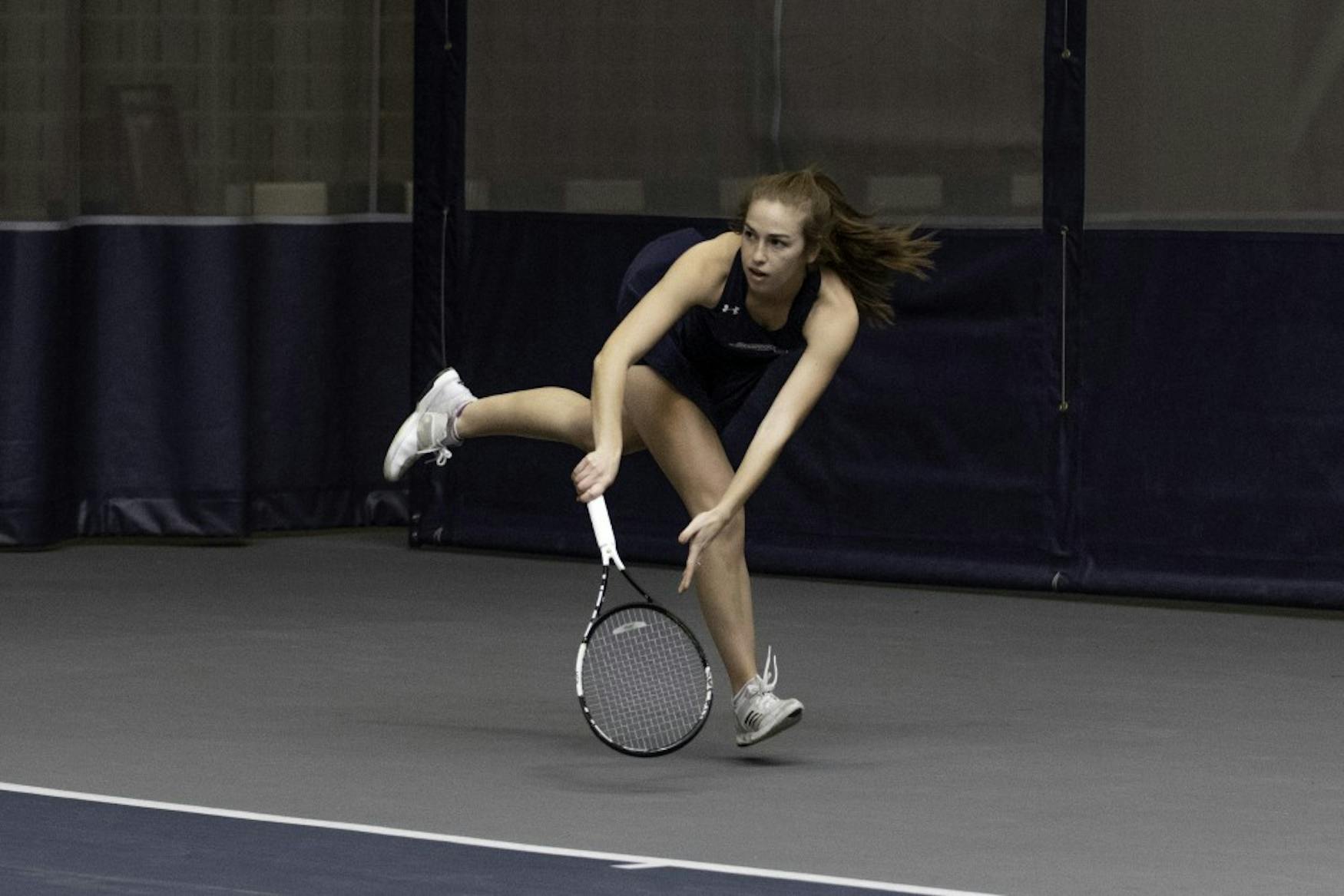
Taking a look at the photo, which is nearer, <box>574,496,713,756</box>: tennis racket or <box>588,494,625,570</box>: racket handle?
<box>588,494,625,570</box>: racket handle

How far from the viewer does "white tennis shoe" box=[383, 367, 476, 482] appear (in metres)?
7.31

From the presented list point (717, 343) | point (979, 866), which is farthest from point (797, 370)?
point (979, 866)

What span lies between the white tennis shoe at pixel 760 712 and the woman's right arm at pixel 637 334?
568 mm

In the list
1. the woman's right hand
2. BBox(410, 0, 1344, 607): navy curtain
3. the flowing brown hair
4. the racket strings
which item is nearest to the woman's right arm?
the woman's right hand

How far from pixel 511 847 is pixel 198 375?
4884mm

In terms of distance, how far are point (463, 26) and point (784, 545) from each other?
6.81ft

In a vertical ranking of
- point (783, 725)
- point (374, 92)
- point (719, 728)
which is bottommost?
point (719, 728)

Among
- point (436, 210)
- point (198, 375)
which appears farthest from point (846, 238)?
point (198, 375)

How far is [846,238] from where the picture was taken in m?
6.60

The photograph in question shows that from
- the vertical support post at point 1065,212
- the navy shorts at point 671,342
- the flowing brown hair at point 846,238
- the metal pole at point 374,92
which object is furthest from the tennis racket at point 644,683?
the metal pole at point 374,92

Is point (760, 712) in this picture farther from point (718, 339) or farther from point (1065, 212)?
point (1065, 212)

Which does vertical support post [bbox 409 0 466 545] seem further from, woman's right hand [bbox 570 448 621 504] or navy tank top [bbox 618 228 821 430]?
woman's right hand [bbox 570 448 621 504]

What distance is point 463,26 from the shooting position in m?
10.3

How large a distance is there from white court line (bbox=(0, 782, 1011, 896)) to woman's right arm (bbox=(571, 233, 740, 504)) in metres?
0.83
